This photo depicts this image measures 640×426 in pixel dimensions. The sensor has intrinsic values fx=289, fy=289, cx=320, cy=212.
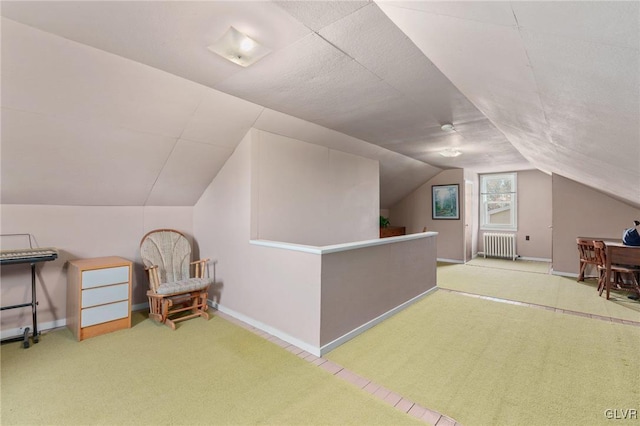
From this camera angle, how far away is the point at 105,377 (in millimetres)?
2369

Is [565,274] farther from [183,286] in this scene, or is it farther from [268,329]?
[183,286]

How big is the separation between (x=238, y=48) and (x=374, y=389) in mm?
2711

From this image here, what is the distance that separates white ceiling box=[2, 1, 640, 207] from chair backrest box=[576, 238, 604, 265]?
10.3ft

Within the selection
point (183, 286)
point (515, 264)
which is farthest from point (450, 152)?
point (183, 286)

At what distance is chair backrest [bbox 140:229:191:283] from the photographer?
3723 mm

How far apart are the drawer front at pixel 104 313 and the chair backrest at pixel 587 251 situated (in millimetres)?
7218

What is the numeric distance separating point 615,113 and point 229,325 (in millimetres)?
3626

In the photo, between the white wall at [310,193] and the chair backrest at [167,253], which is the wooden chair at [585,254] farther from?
the chair backrest at [167,253]

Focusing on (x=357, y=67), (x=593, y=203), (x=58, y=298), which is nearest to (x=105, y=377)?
(x=58, y=298)

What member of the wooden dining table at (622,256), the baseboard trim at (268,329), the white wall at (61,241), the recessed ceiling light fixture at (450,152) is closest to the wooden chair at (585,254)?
the wooden dining table at (622,256)

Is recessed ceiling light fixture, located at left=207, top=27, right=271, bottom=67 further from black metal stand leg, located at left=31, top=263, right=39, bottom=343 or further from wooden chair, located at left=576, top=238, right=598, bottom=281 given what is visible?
wooden chair, located at left=576, top=238, right=598, bottom=281

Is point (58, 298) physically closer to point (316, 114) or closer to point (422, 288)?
point (316, 114)

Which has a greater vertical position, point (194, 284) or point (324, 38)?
point (324, 38)

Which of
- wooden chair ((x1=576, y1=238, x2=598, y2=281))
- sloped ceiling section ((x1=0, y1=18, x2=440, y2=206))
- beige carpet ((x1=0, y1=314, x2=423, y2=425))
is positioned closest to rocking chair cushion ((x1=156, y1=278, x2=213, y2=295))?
beige carpet ((x1=0, y1=314, x2=423, y2=425))
